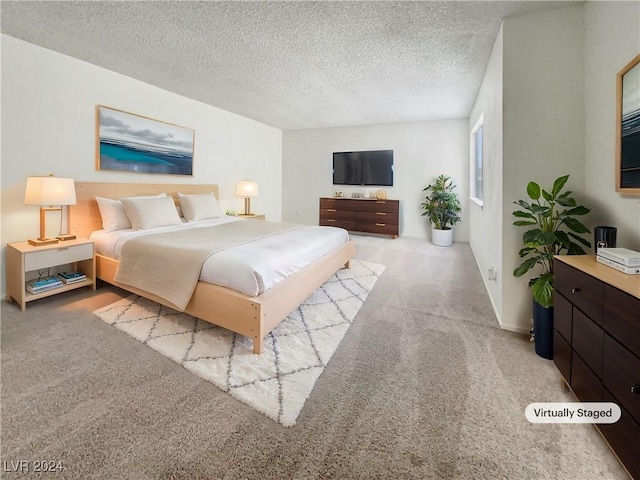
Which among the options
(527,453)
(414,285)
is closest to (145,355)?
(527,453)

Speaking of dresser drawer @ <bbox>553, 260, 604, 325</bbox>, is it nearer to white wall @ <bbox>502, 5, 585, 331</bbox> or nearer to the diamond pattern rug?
white wall @ <bbox>502, 5, 585, 331</bbox>

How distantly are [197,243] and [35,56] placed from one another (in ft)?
8.31

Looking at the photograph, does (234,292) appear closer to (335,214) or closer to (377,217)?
(377,217)

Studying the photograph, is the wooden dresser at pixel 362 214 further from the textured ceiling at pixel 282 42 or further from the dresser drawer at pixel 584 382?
the dresser drawer at pixel 584 382

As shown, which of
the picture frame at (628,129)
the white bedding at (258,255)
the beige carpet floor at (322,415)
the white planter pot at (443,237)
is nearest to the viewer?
the beige carpet floor at (322,415)

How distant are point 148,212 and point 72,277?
0.97 metres

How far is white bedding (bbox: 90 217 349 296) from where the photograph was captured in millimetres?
2006

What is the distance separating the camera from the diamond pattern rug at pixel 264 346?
1.61m

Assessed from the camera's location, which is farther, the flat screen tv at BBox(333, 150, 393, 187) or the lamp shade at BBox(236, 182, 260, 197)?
the flat screen tv at BBox(333, 150, 393, 187)

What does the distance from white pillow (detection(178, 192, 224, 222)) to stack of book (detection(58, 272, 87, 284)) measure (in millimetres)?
1381

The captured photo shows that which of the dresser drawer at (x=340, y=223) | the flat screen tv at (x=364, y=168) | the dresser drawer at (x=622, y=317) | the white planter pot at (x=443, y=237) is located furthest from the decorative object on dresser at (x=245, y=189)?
the dresser drawer at (x=622, y=317)

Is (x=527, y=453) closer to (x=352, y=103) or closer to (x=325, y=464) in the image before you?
(x=325, y=464)

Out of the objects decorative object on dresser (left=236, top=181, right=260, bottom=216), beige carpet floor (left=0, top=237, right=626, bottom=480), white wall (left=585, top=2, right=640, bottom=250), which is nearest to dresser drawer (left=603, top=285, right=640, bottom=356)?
beige carpet floor (left=0, top=237, right=626, bottom=480)

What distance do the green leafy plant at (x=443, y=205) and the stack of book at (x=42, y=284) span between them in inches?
218
